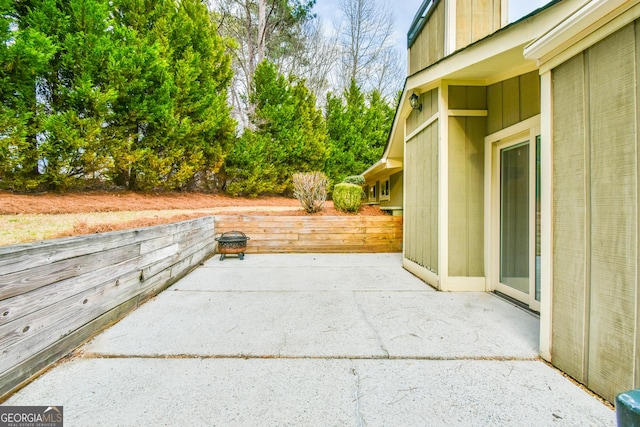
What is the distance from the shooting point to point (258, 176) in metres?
12.2

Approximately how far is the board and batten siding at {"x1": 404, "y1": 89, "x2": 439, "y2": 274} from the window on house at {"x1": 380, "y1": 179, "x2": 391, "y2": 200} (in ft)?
18.0

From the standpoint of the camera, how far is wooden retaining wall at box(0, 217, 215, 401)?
156 cm

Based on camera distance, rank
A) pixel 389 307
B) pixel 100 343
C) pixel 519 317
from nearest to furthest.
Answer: pixel 100 343 → pixel 519 317 → pixel 389 307

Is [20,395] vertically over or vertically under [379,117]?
under

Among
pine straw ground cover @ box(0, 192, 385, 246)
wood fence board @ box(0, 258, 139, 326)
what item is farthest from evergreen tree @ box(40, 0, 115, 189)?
wood fence board @ box(0, 258, 139, 326)

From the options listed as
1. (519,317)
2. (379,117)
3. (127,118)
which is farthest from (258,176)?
(519,317)

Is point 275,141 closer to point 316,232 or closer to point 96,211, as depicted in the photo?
point 316,232

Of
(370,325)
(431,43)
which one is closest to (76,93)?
(431,43)

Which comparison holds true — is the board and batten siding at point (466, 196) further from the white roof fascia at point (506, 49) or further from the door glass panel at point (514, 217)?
the white roof fascia at point (506, 49)

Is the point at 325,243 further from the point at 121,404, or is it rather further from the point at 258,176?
the point at 258,176

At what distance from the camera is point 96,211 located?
17.9 feet

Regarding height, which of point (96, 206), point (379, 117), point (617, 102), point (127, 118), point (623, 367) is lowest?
point (623, 367)

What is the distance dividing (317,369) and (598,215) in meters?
1.92

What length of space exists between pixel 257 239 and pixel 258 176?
6691 mm
